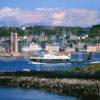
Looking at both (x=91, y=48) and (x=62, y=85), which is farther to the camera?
(x=91, y=48)

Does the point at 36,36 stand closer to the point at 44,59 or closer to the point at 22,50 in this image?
the point at 22,50

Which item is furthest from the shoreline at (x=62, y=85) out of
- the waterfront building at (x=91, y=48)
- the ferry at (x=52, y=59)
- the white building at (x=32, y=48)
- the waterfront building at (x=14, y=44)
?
the waterfront building at (x=91, y=48)

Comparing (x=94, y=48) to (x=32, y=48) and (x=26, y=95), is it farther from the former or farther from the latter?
(x=26, y=95)

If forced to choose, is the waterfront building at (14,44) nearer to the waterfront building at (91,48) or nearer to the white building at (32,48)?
the white building at (32,48)

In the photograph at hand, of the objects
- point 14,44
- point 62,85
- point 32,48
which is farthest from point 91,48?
point 62,85

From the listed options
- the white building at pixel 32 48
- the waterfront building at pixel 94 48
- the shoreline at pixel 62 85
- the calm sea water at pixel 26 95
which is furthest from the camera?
the waterfront building at pixel 94 48

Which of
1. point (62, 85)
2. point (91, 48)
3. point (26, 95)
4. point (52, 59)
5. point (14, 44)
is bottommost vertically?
point (26, 95)

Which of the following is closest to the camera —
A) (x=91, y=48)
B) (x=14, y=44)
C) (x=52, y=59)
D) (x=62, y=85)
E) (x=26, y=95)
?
(x=26, y=95)
